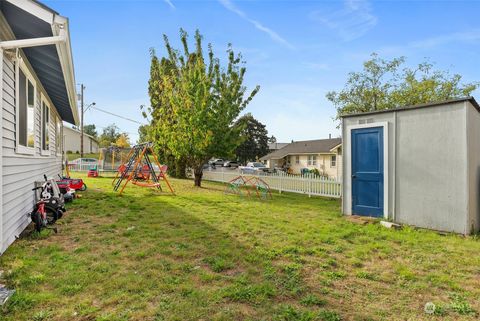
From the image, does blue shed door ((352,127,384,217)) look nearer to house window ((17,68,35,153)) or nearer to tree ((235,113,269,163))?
house window ((17,68,35,153))

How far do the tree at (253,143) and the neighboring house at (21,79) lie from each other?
45.6 metres

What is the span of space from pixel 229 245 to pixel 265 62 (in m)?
12.2

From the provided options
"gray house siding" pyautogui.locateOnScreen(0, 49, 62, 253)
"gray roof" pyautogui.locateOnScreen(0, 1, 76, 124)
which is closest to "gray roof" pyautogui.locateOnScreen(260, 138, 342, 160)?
A: "gray roof" pyautogui.locateOnScreen(0, 1, 76, 124)

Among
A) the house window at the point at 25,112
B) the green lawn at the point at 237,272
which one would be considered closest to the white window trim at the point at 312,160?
the green lawn at the point at 237,272

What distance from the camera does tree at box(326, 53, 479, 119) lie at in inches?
866

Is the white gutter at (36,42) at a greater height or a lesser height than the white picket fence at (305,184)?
greater

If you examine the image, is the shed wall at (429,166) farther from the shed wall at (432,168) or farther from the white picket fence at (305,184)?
the white picket fence at (305,184)

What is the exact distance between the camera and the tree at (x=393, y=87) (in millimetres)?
21984

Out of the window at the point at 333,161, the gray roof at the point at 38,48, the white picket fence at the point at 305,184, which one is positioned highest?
the gray roof at the point at 38,48

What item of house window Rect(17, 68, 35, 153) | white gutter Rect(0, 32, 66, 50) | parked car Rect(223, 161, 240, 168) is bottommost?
parked car Rect(223, 161, 240, 168)

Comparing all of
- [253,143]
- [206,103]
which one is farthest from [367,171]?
[253,143]

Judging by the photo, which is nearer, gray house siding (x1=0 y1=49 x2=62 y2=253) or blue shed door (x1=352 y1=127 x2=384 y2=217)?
gray house siding (x1=0 y1=49 x2=62 y2=253)

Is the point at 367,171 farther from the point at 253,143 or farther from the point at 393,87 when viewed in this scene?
the point at 253,143

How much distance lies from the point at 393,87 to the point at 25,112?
25.1 m
